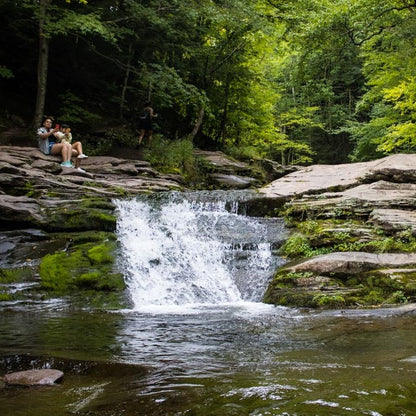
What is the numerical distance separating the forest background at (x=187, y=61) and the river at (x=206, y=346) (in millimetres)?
8020

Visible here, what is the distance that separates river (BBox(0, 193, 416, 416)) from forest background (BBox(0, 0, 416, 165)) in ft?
26.3

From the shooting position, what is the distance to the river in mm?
2562

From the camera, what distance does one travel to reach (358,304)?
7094 millimetres

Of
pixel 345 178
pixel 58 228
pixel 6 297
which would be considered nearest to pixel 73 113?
pixel 58 228

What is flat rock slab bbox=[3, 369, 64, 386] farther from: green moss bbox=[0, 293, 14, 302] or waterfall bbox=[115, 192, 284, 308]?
green moss bbox=[0, 293, 14, 302]

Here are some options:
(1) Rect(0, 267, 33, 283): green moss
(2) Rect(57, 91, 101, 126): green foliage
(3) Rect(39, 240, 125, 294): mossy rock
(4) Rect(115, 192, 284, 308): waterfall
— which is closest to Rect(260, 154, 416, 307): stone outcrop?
(4) Rect(115, 192, 284, 308): waterfall

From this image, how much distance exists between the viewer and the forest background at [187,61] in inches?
546

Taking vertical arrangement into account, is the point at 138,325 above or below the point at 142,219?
below

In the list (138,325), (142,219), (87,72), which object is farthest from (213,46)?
(138,325)

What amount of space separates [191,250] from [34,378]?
6.69 metres

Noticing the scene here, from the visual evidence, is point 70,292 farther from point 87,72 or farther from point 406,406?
point 87,72

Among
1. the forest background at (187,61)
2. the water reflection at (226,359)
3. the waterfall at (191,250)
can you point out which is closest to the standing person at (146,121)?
the forest background at (187,61)

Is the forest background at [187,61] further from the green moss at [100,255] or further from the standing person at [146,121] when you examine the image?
the green moss at [100,255]

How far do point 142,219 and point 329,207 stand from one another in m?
4.94
